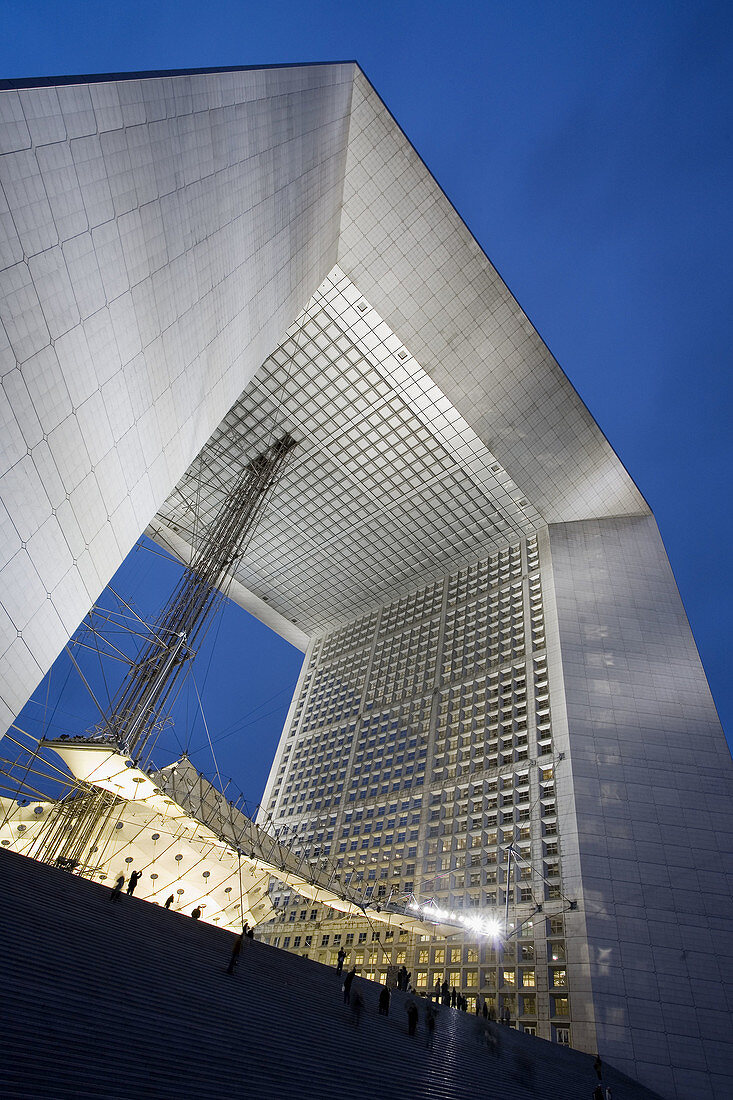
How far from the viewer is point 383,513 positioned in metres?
43.4

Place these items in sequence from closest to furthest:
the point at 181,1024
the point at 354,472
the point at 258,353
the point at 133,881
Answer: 1. the point at 181,1024
2. the point at 133,881
3. the point at 258,353
4. the point at 354,472

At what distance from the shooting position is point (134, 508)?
1569 centimetres

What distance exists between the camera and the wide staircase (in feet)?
21.3

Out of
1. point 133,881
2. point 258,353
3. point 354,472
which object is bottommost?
point 133,881

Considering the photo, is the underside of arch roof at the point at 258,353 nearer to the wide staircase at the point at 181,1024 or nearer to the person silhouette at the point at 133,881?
the wide staircase at the point at 181,1024

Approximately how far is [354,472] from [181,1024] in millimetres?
34672

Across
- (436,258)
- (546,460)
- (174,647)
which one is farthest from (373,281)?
(174,647)

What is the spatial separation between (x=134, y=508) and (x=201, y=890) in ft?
56.6

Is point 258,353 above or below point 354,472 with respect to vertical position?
below

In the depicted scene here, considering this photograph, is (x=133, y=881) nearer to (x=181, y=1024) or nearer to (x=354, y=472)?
(x=181, y=1024)

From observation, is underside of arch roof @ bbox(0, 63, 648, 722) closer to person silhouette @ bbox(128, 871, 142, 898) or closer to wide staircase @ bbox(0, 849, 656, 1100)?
wide staircase @ bbox(0, 849, 656, 1100)

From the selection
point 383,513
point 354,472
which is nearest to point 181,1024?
point 354,472

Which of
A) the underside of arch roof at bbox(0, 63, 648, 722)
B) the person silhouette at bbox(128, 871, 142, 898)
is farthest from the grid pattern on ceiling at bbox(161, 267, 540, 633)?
the person silhouette at bbox(128, 871, 142, 898)

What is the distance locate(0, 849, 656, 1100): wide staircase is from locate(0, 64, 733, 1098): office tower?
14.4ft
